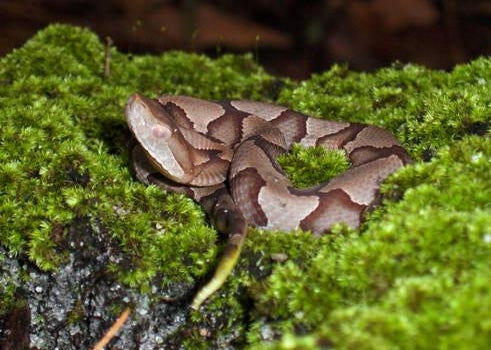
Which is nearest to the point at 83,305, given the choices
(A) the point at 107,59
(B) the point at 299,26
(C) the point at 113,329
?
(C) the point at 113,329

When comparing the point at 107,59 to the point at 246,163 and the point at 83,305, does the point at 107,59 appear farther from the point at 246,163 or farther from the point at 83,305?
the point at 83,305

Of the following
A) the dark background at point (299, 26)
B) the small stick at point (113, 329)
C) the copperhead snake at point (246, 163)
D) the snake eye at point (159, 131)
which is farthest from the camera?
the dark background at point (299, 26)

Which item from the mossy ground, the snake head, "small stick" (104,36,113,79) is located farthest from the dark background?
the snake head

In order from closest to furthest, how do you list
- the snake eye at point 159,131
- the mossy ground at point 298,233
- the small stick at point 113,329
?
the mossy ground at point 298,233
the small stick at point 113,329
the snake eye at point 159,131

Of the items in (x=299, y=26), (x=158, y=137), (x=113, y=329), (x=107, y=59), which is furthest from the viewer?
(x=299, y=26)

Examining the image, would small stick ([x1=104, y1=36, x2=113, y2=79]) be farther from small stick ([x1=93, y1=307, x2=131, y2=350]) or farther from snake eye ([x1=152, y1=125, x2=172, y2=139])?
small stick ([x1=93, y1=307, x2=131, y2=350])

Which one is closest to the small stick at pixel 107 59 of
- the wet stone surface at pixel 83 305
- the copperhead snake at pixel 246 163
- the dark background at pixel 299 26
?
the copperhead snake at pixel 246 163

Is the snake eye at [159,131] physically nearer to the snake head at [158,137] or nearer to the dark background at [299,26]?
the snake head at [158,137]
